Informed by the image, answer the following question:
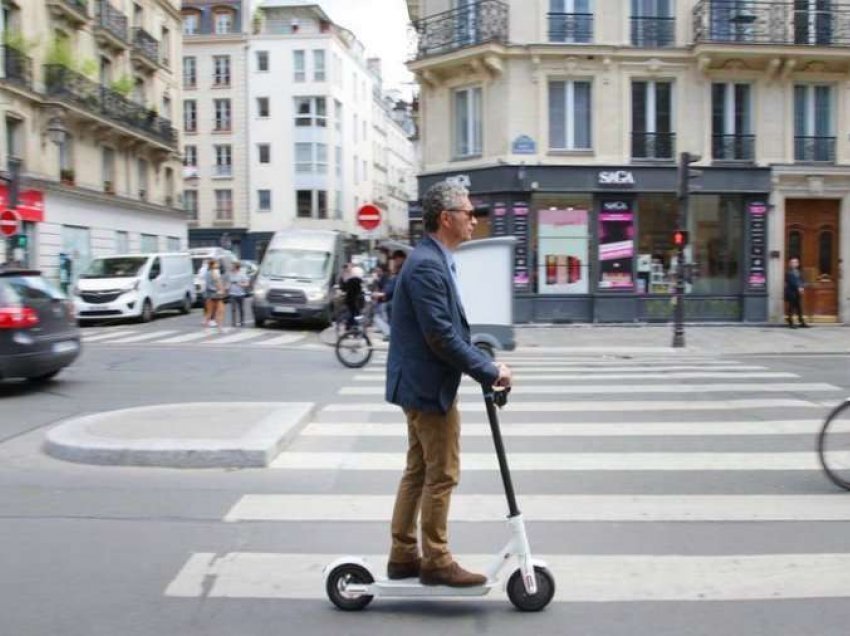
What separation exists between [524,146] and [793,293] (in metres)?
7.76

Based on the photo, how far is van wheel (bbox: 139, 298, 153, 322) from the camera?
2400 centimetres

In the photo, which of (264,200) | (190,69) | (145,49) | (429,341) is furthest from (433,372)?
(190,69)

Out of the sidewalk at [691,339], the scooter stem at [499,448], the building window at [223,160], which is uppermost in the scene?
the building window at [223,160]

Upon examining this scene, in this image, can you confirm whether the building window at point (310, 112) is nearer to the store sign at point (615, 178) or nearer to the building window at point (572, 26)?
the building window at point (572, 26)

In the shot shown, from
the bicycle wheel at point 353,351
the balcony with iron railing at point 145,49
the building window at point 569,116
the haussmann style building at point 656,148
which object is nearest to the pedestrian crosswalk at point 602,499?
the bicycle wheel at point 353,351

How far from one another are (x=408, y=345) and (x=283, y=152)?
58.8m

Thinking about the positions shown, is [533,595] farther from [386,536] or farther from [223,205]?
[223,205]

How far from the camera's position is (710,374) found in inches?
510

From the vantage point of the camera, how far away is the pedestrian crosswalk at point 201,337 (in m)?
17.9

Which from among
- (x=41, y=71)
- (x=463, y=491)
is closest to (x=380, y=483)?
(x=463, y=491)

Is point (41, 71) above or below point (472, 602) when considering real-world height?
above

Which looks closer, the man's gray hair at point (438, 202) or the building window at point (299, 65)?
the man's gray hair at point (438, 202)

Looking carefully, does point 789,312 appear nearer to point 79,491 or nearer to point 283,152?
point 79,491

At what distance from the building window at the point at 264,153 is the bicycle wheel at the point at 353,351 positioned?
49.2 metres
